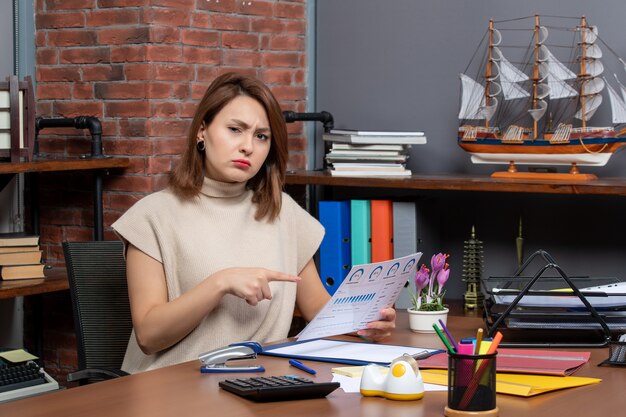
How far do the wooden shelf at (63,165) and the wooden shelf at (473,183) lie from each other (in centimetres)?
63

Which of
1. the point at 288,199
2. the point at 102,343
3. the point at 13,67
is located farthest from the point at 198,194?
the point at 13,67

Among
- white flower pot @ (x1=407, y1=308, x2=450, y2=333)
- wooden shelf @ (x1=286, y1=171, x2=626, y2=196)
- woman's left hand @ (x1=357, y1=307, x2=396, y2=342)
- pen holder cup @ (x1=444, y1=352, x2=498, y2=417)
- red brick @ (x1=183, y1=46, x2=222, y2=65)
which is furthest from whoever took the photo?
red brick @ (x1=183, y1=46, x2=222, y2=65)

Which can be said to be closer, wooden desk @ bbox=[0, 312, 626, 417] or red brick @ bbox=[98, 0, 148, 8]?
wooden desk @ bbox=[0, 312, 626, 417]

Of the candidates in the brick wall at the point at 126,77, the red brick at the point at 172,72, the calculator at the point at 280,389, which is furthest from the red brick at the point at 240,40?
the calculator at the point at 280,389

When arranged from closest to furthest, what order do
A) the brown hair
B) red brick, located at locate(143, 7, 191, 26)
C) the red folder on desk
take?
1. the red folder on desk
2. the brown hair
3. red brick, located at locate(143, 7, 191, 26)

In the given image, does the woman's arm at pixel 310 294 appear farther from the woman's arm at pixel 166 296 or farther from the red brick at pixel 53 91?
the red brick at pixel 53 91

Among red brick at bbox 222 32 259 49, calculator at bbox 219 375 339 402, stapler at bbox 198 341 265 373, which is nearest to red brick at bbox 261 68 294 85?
red brick at bbox 222 32 259 49

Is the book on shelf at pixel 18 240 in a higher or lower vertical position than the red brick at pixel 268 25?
lower

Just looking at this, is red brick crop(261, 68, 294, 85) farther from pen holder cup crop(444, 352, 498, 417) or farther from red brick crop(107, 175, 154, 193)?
pen holder cup crop(444, 352, 498, 417)

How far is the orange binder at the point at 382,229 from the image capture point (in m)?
3.46

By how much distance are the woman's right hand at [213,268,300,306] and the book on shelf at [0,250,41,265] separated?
→ 1259 mm

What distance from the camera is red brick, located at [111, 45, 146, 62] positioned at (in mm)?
3350

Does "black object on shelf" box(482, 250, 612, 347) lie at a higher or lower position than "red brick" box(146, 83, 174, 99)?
lower

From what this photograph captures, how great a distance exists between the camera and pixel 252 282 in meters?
2.12
